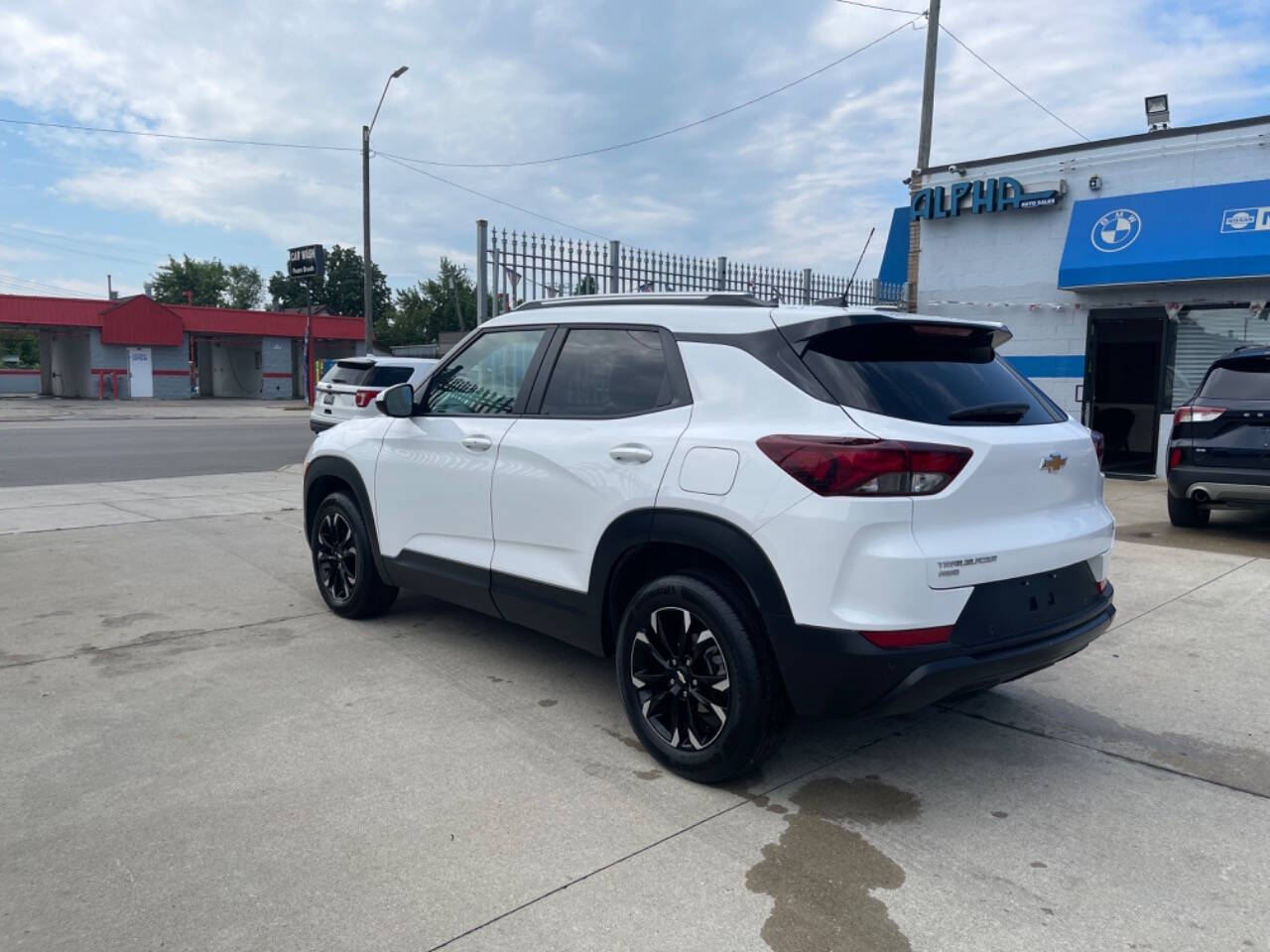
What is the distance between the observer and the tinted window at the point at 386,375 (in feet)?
48.6

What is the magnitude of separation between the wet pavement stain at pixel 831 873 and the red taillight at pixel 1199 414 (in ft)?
20.4

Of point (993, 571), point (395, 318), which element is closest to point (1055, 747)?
point (993, 571)

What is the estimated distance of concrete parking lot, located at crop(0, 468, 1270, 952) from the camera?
→ 262 cm

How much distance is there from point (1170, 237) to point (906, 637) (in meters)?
11.7

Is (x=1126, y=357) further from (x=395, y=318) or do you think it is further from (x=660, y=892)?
(x=395, y=318)

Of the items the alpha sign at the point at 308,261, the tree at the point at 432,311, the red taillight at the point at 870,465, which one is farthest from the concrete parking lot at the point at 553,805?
the tree at the point at 432,311

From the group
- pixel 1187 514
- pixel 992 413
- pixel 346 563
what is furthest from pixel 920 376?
pixel 1187 514

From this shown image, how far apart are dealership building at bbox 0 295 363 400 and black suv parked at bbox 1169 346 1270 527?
3951cm

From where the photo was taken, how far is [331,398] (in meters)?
15.3

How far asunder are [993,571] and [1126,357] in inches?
565

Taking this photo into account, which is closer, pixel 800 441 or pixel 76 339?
pixel 800 441

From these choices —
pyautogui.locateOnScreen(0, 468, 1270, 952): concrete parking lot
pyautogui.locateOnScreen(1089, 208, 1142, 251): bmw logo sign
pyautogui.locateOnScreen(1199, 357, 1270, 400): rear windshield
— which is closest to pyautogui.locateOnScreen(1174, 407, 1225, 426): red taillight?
pyautogui.locateOnScreen(1199, 357, 1270, 400): rear windshield

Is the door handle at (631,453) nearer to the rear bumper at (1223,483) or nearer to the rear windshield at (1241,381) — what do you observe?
the rear bumper at (1223,483)

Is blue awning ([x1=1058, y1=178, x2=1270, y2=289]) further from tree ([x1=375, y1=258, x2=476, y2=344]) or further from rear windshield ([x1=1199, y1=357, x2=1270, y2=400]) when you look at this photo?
tree ([x1=375, y1=258, x2=476, y2=344])
